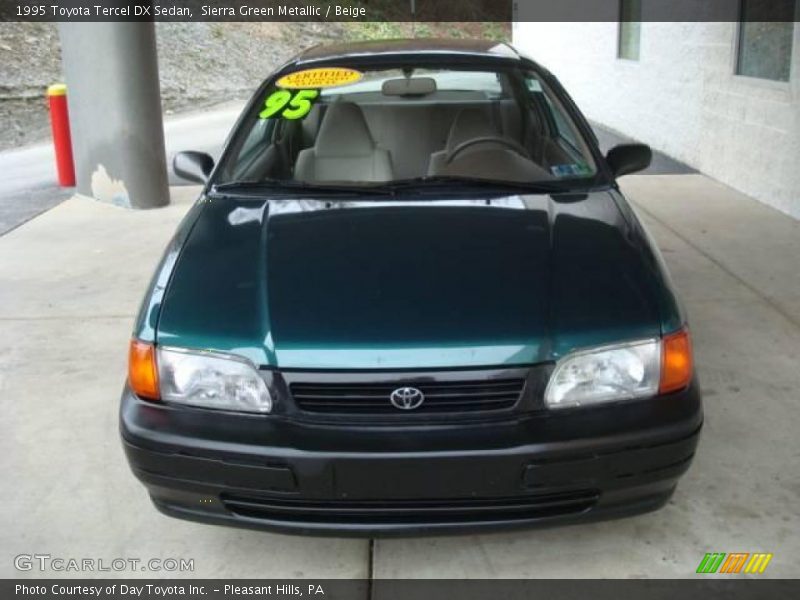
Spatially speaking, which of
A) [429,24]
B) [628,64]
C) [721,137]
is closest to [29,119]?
[628,64]

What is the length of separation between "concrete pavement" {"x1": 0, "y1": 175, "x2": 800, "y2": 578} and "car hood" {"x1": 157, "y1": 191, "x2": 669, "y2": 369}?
2.52ft

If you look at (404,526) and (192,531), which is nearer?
(404,526)

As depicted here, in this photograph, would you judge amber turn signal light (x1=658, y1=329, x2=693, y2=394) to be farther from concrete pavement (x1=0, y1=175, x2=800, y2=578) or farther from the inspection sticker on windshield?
the inspection sticker on windshield

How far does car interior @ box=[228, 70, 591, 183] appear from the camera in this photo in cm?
360

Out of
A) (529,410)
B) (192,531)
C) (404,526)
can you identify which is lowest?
(192,531)

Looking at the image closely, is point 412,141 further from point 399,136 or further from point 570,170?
point 570,170

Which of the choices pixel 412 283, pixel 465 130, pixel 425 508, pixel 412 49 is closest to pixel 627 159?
pixel 465 130

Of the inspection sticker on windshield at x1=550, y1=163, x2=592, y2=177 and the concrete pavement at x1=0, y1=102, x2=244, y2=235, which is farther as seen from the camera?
the concrete pavement at x1=0, y1=102, x2=244, y2=235

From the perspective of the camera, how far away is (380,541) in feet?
9.64

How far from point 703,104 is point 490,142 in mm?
5728

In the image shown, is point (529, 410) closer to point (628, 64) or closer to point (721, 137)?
point (721, 137)

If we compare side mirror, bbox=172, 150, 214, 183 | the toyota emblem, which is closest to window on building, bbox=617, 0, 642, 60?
side mirror, bbox=172, 150, 214, 183

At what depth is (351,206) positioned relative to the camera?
10.5 feet

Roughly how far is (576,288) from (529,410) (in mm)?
422
